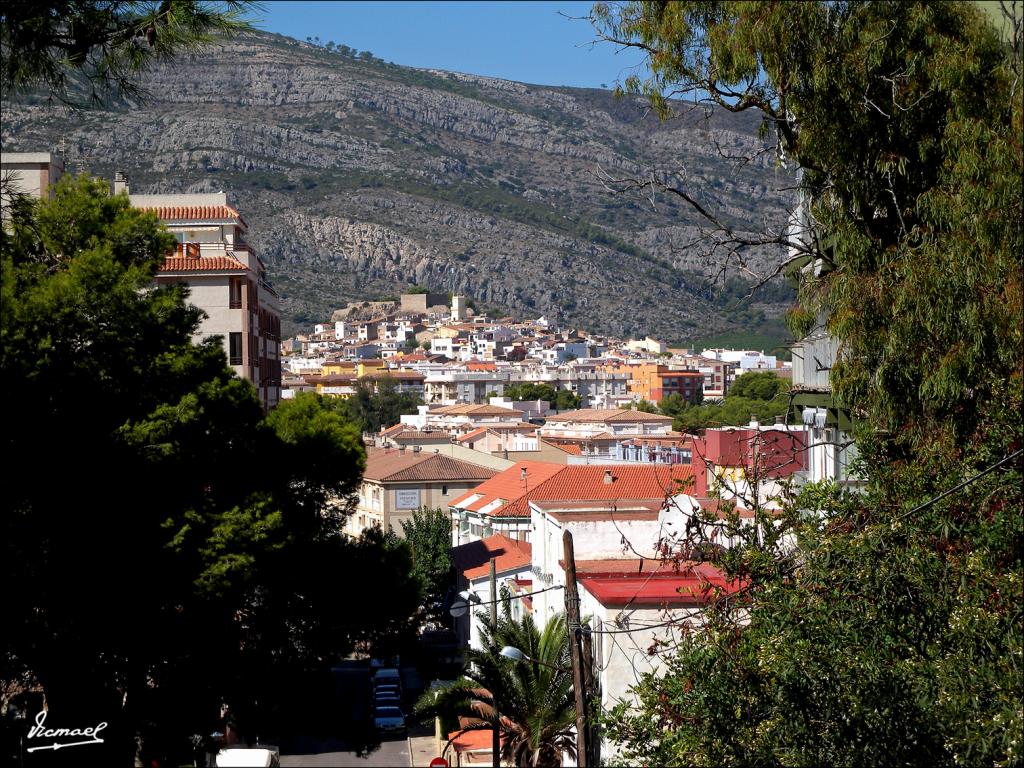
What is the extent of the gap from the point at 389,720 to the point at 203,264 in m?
13.4

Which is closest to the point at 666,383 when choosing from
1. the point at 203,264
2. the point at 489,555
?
the point at 489,555

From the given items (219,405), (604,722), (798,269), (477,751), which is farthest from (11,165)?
(604,722)

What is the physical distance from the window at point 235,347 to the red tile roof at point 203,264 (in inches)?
73.8

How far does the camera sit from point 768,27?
11.2m

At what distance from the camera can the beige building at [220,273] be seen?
1459 inches

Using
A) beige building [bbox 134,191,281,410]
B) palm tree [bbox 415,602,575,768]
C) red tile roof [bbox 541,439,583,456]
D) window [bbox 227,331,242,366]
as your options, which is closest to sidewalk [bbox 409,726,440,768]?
palm tree [bbox 415,602,575,768]

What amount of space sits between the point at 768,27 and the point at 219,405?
1359cm

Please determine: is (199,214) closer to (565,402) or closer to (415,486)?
(415,486)

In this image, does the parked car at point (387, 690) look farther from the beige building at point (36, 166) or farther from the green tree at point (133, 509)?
the beige building at point (36, 166)

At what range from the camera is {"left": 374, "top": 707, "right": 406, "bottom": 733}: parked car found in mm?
33784

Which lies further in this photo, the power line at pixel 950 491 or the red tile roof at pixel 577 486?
the red tile roof at pixel 577 486

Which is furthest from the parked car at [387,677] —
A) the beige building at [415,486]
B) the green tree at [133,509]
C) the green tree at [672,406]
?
the green tree at [672,406]

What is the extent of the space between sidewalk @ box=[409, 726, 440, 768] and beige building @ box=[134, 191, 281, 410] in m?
10.2

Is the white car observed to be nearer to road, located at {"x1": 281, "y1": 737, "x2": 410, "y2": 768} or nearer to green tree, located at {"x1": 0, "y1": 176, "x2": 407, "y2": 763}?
green tree, located at {"x1": 0, "y1": 176, "x2": 407, "y2": 763}
